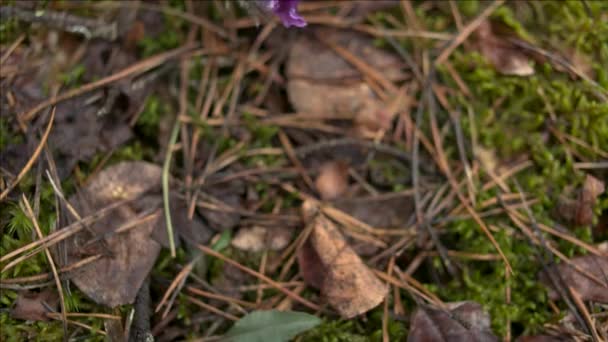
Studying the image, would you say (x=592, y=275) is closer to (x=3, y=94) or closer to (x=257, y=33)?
(x=257, y=33)

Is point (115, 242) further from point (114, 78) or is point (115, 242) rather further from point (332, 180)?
point (332, 180)

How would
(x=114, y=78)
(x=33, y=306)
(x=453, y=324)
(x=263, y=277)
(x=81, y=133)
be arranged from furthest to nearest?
(x=114, y=78), (x=81, y=133), (x=263, y=277), (x=453, y=324), (x=33, y=306)

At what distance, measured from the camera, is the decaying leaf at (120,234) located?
193 cm

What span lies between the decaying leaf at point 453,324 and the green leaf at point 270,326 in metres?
0.35

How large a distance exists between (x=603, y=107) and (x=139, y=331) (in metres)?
1.90

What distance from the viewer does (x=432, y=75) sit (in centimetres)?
250

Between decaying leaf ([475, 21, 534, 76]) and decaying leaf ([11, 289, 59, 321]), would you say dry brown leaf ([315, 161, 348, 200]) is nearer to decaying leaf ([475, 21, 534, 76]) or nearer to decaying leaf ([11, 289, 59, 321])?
decaying leaf ([475, 21, 534, 76])

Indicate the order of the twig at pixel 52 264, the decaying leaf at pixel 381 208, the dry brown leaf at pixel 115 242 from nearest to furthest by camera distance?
the twig at pixel 52 264
the dry brown leaf at pixel 115 242
the decaying leaf at pixel 381 208

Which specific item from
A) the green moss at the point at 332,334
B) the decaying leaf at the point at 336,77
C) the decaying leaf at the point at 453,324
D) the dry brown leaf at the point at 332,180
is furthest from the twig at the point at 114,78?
the decaying leaf at the point at 453,324

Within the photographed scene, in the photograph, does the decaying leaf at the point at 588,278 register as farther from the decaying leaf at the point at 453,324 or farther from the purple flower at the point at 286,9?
the purple flower at the point at 286,9

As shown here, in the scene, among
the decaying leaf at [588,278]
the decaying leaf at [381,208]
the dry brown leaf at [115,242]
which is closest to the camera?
the dry brown leaf at [115,242]

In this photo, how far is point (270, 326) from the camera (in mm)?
1947

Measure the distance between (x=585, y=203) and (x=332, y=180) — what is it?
97 cm

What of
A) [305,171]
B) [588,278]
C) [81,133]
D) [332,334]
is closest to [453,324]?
[332,334]
